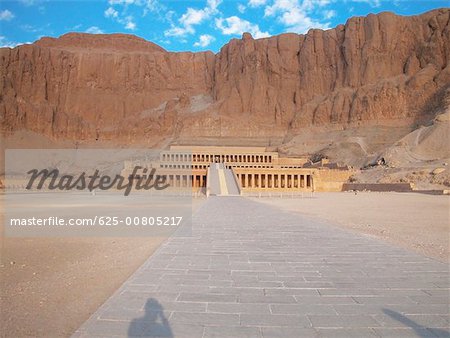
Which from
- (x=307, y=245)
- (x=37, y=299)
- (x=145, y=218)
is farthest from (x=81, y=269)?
(x=145, y=218)

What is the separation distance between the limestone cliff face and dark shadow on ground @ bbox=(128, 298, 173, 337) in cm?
8405

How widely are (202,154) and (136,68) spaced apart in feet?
206

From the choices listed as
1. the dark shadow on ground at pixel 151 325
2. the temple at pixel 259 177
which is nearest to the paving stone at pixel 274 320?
the dark shadow on ground at pixel 151 325

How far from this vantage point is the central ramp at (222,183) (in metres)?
36.9

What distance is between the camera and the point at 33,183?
169 feet

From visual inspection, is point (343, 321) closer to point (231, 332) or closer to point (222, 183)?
point (231, 332)

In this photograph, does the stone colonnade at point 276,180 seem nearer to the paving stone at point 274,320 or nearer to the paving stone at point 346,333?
the paving stone at point 274,320

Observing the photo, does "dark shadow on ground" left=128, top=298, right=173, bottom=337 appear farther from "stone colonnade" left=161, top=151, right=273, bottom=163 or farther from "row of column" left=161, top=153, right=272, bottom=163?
"row of column" left=161, top=153, right=272, bottom=163

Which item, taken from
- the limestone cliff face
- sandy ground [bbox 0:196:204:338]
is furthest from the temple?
the limestone cliff face

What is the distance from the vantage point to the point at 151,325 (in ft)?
14.0

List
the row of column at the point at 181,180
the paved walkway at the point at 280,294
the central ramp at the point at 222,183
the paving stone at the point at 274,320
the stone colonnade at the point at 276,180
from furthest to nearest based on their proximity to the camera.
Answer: the stone colonnade at the point at 276,180
the row of column at the point at 181,180
the central ramp at the point at 222,183
the paving stone at the point at 274,320
the paved walkway at the point at 280,294

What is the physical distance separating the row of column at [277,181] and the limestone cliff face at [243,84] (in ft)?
127

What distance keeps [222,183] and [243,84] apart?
66.7 meters

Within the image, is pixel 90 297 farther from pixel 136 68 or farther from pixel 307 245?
pixel 136 68
